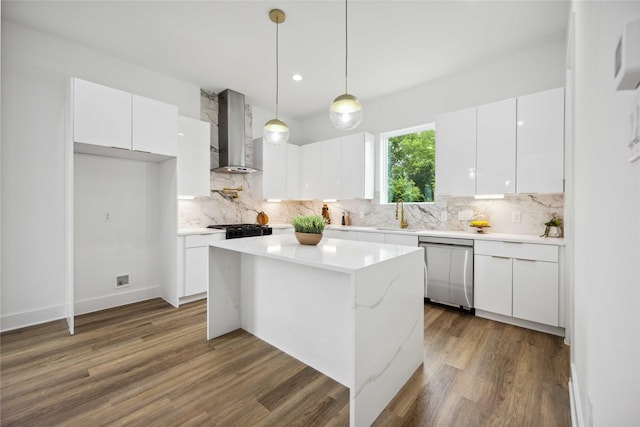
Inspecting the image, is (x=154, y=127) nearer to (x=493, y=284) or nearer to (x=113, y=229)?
(x=113, y=229)

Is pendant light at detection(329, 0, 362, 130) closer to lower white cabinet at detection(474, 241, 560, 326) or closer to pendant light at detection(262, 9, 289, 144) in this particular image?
pendant light at detection(262, 9, 289, 144)

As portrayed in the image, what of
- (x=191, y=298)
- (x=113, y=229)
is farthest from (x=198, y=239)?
(x=113, y=229)

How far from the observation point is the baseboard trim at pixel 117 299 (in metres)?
3.09

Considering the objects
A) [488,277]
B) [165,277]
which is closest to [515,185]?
[488,277]

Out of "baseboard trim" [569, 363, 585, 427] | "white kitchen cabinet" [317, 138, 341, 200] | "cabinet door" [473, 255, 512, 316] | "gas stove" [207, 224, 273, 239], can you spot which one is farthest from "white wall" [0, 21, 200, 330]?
"cabinet door" [473, 255, 512, 316]

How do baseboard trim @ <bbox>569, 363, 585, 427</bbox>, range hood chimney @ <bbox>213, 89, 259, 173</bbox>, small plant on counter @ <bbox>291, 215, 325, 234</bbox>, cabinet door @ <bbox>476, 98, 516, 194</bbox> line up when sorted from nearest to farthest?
baseboard trim @ <bbox>569, 363, 585, 427</bbox>
small plant on counter @ <bbox>291, 215, 325, 234</bbox>
cabinet door @ <bbox>476, 98, 516, 194</bbox>
range hood chimney @ <bbox>213, 89, 259, 173</bbox>

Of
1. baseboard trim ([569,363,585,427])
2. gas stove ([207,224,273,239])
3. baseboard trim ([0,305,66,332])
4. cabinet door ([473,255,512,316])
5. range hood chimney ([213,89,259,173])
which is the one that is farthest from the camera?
range hood chimney ([213,89,259,173])

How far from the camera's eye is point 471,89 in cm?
350

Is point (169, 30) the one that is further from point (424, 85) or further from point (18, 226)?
point (424, 85)

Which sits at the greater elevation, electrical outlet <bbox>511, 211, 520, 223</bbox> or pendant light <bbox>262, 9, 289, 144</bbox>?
pendant light <bbox>262, 9, 289, 144</bbox>

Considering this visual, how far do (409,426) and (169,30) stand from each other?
3763mm

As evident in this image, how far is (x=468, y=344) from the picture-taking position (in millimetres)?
2377

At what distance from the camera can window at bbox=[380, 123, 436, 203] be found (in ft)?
13.0

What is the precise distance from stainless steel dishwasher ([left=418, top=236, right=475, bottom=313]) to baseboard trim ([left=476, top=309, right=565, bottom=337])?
13cm
